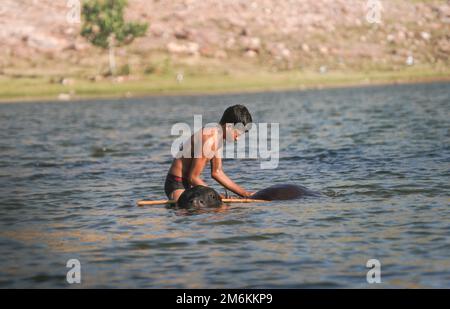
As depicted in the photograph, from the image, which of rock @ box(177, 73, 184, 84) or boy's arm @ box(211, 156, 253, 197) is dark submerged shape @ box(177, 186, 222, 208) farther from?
rock @ box(177, 73, 184, 84)

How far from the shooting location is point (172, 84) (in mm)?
78062

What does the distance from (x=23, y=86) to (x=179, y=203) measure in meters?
62.1

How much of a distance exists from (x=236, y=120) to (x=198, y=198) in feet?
5.34

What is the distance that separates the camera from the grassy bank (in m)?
74.8

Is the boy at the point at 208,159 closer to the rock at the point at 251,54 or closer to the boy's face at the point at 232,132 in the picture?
the boy's face at the point at 232,132

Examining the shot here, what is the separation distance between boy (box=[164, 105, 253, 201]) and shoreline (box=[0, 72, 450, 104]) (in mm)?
56782

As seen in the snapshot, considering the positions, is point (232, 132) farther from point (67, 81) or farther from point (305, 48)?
point (305, 48)

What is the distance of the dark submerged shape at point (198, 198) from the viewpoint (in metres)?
16.1

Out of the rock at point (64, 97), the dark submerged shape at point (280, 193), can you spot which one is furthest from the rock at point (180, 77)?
the dark submerged shape at point (280, 193)

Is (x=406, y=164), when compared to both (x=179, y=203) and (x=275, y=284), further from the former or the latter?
(x=275, y=284)

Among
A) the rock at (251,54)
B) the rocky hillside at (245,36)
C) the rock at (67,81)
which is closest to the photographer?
the rock at (67,81)

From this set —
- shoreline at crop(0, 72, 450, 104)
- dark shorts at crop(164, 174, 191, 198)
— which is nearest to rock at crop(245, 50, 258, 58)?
shoreline at crop(0, 72, 450, 104)

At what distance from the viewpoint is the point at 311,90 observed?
78.2 meters

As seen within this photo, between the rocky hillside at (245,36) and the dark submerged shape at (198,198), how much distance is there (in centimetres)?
6689
